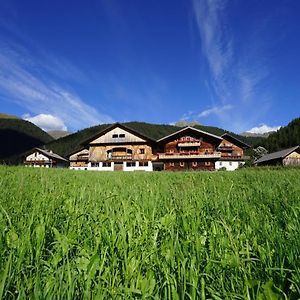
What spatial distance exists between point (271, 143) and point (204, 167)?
61857 millimetres

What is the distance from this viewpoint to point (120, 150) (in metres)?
56.3

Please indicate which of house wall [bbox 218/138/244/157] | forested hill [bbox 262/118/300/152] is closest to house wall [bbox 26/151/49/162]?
house wall [bbox 218/138/244/157]

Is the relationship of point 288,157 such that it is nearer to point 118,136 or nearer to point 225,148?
point 225,148

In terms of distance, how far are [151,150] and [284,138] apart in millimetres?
65130

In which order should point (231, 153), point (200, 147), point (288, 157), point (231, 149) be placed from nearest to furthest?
point (200, 147)
point (288, 157)
point (231, 153)
point (231, 149)

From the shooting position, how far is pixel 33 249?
6.92 ft

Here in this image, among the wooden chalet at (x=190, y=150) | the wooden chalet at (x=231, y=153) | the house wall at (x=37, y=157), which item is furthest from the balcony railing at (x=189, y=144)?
the house wall at (x=37, y=157)

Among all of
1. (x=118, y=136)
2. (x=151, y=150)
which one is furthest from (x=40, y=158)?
(x=151, y=150)

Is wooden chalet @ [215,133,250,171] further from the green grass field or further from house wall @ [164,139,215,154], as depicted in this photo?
the green grass field

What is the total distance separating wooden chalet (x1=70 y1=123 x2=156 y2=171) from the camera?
5509cm

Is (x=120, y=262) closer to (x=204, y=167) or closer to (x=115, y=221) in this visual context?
(x=115, y=221)

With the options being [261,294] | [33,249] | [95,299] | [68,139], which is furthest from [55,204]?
[68,139]

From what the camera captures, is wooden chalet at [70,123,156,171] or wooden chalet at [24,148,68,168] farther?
wooden chalet at [24,148,68,168]

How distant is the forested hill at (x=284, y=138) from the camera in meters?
99.4
